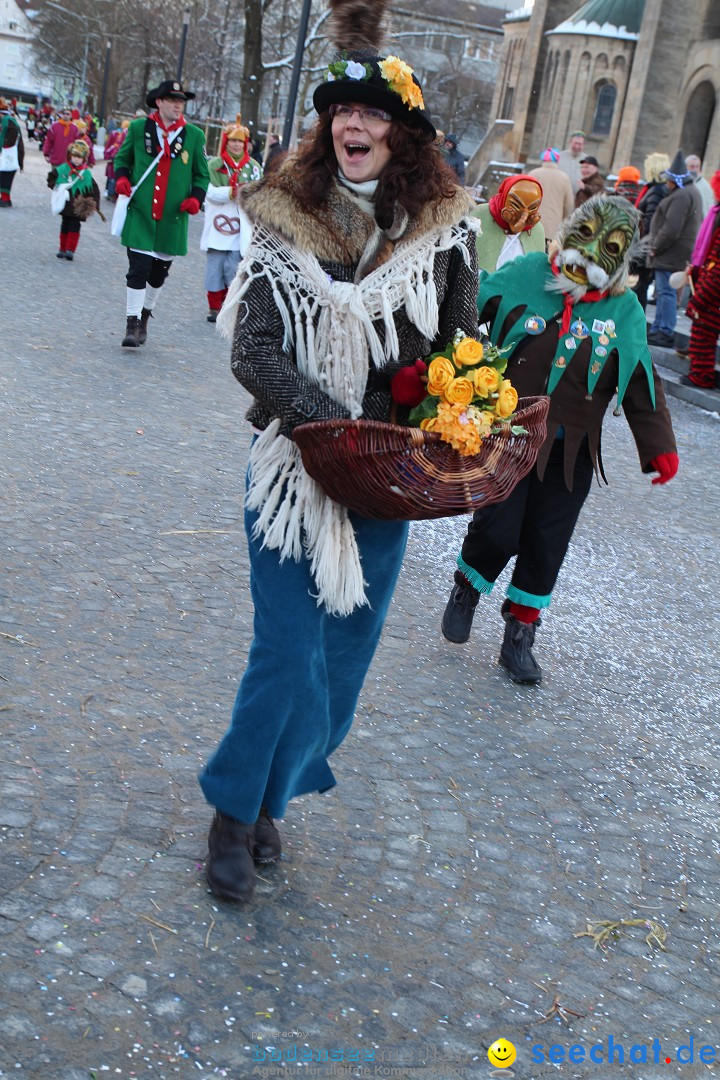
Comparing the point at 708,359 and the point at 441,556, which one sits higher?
the point at 708,359

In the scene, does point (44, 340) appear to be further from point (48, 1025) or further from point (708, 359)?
point (48, 1025)

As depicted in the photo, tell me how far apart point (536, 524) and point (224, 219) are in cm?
814

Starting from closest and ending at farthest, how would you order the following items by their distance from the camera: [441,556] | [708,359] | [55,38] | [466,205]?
1. [466,205]
2. [441,556]
3. [708,359]
4. [55,38]

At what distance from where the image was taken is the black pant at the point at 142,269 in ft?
35.1

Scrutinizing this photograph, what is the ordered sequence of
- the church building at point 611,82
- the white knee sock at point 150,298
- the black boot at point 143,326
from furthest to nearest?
the church building at point 611,82 → the white knee sock at point 150,298 → the black boot at point 143,326

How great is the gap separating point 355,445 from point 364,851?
54.3 inches

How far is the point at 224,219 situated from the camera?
41.1 ft

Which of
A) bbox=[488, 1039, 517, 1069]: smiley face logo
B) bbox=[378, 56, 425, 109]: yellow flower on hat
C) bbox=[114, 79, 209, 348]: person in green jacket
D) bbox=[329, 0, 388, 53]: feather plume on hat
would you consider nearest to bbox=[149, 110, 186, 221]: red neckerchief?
bbox=[114, 79, 209, 348]: person in green jacket

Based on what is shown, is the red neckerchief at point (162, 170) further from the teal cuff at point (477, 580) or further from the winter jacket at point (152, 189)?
the teal cuff at point (477, 580)

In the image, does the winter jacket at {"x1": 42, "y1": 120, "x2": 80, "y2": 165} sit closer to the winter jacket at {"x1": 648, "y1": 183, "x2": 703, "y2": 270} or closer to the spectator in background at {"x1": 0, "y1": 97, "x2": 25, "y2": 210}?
the spectator in background at {"x1": 0, "y1": 97, "x2": 25, "y2": 210}

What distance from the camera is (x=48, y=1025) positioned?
9.14 feet

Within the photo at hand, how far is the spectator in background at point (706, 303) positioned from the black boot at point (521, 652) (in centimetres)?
835

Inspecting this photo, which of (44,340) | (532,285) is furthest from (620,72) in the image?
(532,285)

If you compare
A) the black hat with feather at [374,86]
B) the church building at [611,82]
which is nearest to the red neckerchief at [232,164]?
the black hat with feather at [374,86]
